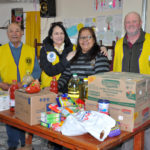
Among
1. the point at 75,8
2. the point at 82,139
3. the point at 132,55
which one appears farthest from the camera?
the point at 75,8

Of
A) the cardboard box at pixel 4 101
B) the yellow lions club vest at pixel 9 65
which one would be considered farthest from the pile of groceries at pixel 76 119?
the yellow lions club vest at pixel 9 65

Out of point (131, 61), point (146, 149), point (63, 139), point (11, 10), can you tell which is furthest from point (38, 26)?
point (63, 139)

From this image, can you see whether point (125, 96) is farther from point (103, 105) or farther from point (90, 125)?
point (90, 125)

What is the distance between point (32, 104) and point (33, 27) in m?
4.76

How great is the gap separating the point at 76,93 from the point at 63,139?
550mm

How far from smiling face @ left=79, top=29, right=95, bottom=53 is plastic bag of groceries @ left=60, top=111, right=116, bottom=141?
2.71ft

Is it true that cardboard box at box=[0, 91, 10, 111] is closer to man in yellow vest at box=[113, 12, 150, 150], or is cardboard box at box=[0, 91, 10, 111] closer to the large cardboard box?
the large cardboard box

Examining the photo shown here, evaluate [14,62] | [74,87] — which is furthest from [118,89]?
[14,62]

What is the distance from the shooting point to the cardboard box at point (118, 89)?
1.28m

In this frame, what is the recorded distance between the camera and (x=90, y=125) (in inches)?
47.3

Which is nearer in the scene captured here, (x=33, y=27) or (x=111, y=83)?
(x=111, y=83)

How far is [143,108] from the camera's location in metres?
1.37

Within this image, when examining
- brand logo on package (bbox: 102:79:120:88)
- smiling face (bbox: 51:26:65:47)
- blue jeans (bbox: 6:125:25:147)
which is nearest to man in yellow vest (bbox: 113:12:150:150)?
smiling face (bbox: 51:26:65:47)

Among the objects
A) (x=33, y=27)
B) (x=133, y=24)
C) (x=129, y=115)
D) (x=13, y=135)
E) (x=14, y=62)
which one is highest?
(x=33, y=27)
